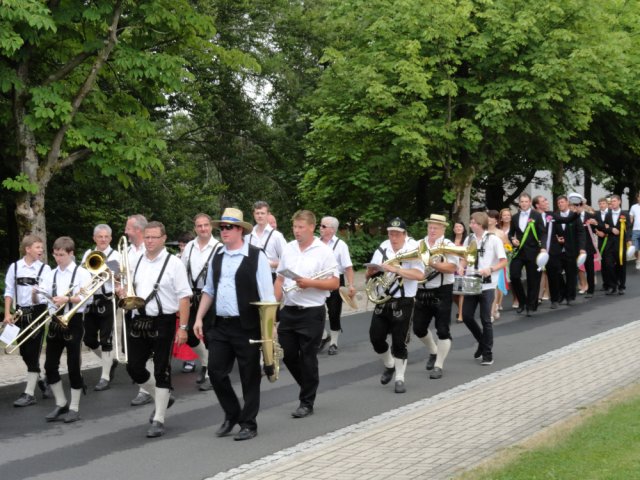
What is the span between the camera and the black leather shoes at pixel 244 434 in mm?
8695

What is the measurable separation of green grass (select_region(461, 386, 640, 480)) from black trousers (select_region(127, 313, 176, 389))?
3.10 m

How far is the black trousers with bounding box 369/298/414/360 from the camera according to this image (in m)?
10.8

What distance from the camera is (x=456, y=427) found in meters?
8.77

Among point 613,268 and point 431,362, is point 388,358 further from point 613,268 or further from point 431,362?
point 613,268

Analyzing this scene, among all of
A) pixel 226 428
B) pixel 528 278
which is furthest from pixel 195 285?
pixel 528 278

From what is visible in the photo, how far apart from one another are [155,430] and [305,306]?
1794 millimetres

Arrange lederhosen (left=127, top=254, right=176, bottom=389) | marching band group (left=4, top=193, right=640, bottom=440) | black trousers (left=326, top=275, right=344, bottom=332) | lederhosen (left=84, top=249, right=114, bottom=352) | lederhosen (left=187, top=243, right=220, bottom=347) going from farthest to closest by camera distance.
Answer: black trousers (left=326, top=275, right=344, bottom=332)
lederhosen (left=84, top=249, right=114, bottom=352)
lederhosen (left=187, top=243, right=220, bottom=347)
lederhosen (left=127, top=254, right=176, bottom=389)
marching band group (left=4, top=193, right=640, bottom=440)

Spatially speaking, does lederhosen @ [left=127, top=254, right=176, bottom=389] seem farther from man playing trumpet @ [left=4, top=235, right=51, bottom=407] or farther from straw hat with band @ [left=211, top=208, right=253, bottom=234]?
man playing trumpet @ [left=4, top=235, right=51, bottom=407]

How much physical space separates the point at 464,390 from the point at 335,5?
821 inches

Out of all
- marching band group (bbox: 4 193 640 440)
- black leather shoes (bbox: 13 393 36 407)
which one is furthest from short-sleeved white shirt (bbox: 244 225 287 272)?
black leather shoes (bbox: 13 393 36 407)

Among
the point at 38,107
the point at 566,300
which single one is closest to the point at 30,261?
the point at 38,107

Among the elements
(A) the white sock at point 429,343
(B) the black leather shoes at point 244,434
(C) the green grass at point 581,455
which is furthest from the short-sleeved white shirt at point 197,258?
(C) the green grass at point 581,455

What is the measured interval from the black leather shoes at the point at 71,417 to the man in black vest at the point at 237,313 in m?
1.79

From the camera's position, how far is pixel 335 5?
2997cm
